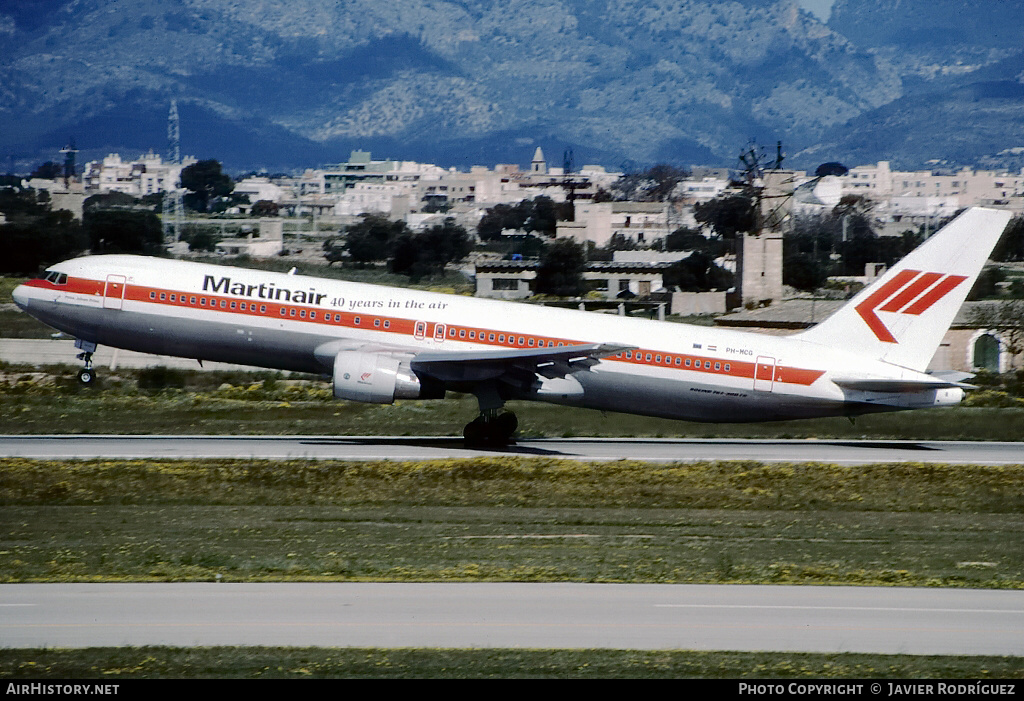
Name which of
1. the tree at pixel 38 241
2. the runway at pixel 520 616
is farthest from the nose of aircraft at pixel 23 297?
the tree at pixel 38 241

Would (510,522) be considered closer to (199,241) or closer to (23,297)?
(23,297)

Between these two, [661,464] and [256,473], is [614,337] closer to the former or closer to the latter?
[661,464]

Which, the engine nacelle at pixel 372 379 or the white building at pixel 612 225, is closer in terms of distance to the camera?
the engine nacelle at pixel 372 379

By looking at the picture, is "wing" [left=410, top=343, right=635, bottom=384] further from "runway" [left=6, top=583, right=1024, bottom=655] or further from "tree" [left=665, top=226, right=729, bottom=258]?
"tree" [left=665, top=226, right=729, bottom=258]

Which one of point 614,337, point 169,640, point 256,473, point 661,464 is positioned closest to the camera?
point 169,640

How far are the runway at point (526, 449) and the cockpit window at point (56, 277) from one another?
4589 mm

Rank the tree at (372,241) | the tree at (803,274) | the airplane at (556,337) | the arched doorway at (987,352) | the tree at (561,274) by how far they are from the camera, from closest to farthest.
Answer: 1. the airplane at (556,337)
2. the arched doorway at (987,352)
3. the tree at (561,274)
4. the tree at (803,274)
5. the tree at (372,241)

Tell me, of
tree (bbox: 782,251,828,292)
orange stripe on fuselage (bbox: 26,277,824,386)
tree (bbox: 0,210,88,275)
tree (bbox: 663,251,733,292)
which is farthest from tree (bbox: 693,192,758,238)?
orange stripe on fuselage (bbox: 26,277,824,386)

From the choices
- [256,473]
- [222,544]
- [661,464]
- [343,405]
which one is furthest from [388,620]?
[343,405]

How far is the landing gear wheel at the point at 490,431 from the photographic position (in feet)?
113

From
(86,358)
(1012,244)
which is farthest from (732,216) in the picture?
(86,358)

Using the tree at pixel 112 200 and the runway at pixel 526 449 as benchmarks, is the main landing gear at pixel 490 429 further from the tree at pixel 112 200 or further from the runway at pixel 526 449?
the tree at pixel 112 200

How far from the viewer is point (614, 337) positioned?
34.0 meters
